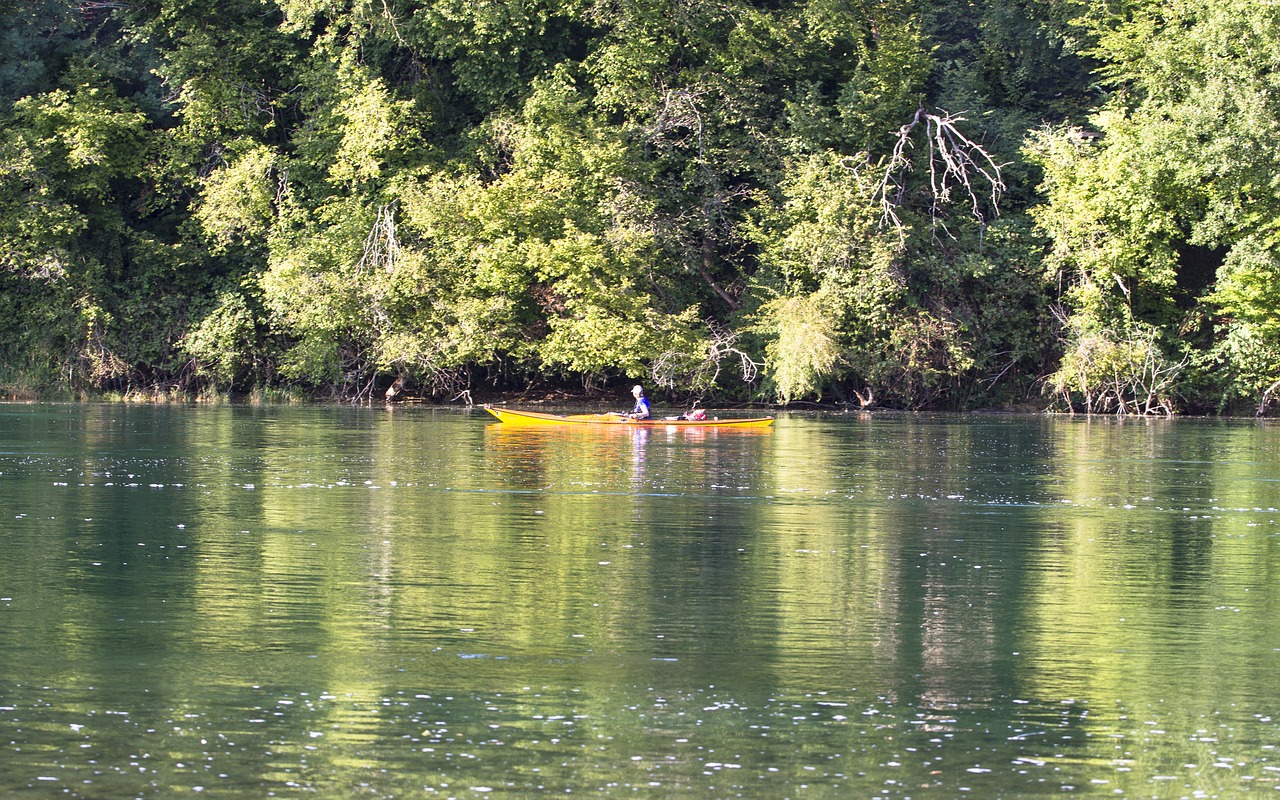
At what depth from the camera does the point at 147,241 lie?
50.4m

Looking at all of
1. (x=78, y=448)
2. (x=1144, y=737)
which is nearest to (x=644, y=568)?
(x=1144, y=737)

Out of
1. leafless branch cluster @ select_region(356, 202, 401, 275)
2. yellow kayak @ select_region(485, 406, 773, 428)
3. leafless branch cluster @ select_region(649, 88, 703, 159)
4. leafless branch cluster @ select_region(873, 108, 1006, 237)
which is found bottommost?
yellow kayak @ select_region(485, 406, 773, 428)

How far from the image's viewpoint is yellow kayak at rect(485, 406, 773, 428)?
37.9 metres

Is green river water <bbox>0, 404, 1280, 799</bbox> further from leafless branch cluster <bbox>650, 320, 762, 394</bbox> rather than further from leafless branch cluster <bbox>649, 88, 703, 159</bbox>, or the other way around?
leafless branch cluster <bbox>649, 88, 703, 159</bbox>

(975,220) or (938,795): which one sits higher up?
(975,220)

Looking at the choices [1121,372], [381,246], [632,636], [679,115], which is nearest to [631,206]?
[679,115]

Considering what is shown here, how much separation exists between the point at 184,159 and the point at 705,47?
52.0ft

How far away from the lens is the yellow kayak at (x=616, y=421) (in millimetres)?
37875

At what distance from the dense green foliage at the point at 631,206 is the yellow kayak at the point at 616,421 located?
19.7 ft

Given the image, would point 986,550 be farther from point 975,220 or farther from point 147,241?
point 147,241

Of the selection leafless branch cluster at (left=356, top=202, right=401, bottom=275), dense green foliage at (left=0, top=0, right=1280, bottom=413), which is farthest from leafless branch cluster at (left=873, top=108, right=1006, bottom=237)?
leafless branch cluster at (left=356, top=202, right=401, bottom=275)

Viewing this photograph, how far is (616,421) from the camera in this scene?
3834 centimetres

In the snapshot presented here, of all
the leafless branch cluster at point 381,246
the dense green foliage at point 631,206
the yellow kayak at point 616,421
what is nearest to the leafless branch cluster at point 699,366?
the dense green foliage at point 631,206

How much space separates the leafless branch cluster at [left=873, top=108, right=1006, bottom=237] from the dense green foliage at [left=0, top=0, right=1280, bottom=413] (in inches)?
7.7
